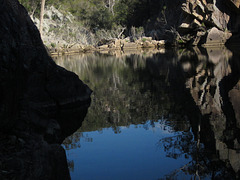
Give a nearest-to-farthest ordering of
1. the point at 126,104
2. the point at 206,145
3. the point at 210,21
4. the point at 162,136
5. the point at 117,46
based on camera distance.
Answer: the point at 206,145
the point at 162,136
the point at 126,104
the point at 210,21
the point at 117,46

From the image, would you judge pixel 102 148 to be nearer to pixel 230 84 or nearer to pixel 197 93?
pixel 197 93

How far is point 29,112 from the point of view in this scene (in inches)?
241

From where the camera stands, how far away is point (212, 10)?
3812 cm

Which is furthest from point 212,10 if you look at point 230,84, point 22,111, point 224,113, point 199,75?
point 22,111

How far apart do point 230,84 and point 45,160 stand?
7.74 m

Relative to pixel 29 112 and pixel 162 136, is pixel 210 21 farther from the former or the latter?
pixel 29 112

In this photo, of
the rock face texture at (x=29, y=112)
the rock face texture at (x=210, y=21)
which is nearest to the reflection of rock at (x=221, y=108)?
the rock face texture at (x=29, y=112)

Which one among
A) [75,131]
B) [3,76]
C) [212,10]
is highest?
[212,10]

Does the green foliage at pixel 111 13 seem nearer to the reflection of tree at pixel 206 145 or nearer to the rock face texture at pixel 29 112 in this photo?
the rock face texture at pixel 29 112

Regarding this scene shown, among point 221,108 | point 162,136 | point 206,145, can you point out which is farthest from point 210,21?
point 206,145

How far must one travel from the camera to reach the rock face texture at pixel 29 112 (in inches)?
158

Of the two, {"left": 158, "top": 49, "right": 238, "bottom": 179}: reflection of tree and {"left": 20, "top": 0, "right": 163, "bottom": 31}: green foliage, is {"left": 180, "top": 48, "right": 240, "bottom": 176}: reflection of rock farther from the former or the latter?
{"left": 20, "top": 0, "right": 163, "bottom": 31}: green foliage

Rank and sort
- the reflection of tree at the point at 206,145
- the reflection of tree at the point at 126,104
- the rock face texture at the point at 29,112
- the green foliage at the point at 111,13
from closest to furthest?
the rock face texture at the point at 29,112
the reflection of tree at the point at 206,145
the reflection of tree at the point at 126,104
the green foliage at the point at 111,13

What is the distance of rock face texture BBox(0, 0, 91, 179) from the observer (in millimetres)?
4010
